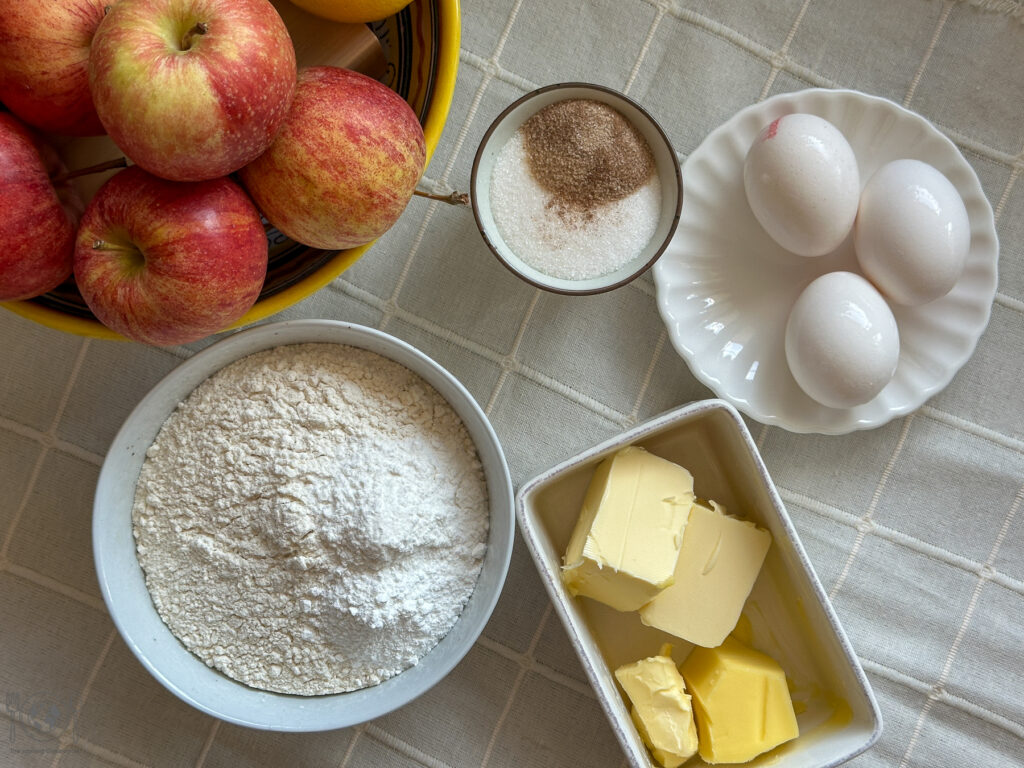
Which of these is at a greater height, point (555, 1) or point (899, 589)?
point (555, 1)

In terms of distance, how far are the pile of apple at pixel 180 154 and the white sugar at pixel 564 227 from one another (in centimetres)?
17

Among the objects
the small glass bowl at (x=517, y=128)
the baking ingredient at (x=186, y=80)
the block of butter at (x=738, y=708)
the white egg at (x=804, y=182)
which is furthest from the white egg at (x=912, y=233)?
the baking ingredient at (x=186, y=80)

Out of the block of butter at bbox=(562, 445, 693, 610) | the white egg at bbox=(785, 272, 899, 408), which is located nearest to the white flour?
the block of butter at bbox=(562, 445, 693, 610)

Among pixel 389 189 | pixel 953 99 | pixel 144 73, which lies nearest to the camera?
pixel 144 73

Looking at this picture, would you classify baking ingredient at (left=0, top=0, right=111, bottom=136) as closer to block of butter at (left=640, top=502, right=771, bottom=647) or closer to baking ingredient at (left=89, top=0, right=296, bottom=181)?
baking ingredient at (left=89, top=0, right=296, bottom=181)

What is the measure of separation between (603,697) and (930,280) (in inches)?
20.1

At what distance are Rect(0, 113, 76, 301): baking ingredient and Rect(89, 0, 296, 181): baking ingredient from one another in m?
0.08

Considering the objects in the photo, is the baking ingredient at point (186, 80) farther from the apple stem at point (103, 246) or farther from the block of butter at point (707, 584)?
the block of butter at point (707, 584)

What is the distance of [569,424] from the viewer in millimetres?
870

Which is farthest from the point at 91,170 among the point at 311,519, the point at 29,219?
the point at 311,519

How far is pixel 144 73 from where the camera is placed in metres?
0.53

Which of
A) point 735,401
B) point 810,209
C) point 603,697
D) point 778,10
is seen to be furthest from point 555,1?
point 603,697

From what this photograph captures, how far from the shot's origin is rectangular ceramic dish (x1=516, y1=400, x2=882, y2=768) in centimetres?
78

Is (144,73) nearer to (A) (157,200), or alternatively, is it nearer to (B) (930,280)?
(A) (157,200)
